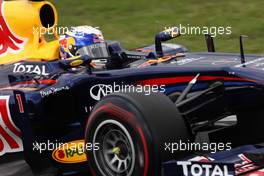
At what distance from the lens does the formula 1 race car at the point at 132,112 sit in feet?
14.9

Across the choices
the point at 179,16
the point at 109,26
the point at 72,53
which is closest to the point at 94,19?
the point at 109,26

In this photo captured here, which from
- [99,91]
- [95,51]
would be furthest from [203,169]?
[95,51]

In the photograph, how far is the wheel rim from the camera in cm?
473

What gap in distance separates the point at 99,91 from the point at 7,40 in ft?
7.50

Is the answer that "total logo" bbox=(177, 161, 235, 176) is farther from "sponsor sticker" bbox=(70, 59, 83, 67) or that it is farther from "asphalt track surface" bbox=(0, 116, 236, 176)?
"asphalt track surface" bbox=(0, 116, 236, 176)

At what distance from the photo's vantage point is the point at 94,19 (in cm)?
1346

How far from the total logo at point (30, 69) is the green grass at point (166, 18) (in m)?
5.12

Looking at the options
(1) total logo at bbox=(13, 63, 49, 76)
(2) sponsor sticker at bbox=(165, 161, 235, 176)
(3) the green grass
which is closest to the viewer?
(2) sponsor sticker at bbox=(165, 161, 235, 176)

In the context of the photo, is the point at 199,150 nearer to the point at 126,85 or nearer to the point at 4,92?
the point at 126,85

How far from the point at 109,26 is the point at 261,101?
27.4ft

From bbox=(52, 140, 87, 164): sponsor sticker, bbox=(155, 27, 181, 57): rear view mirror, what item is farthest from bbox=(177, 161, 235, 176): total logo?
bbox=(155, 27, 181, 57): rear view mirror

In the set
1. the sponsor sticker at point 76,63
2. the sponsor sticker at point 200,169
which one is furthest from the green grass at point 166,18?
the sponsor sticker at point 200,169

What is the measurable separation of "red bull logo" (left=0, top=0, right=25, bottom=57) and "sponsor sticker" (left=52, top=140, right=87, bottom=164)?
212 cm

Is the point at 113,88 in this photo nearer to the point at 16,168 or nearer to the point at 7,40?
the point at 16,168
